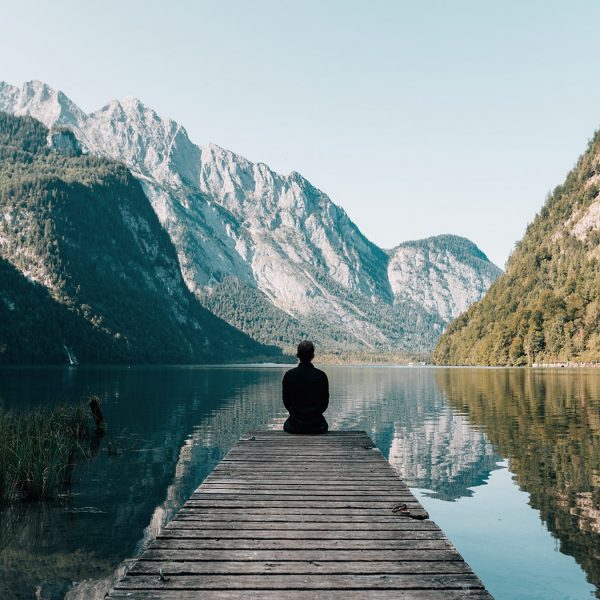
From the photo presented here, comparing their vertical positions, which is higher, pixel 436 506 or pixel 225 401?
pixel 436 506

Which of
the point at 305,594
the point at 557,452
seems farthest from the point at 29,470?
the point at 557,452

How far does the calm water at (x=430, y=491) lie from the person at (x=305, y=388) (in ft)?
18.1

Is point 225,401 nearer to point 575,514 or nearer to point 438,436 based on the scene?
point 438,436

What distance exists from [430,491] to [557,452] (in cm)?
941

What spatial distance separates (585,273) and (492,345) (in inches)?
1443

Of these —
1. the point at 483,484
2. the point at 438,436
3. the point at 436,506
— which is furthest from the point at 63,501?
the point at 438,436

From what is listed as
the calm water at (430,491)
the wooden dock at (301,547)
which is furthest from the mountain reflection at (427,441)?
the wooden dock at (301,547)

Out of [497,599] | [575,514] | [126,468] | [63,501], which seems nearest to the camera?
[497,599]

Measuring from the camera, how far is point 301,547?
31.0ft

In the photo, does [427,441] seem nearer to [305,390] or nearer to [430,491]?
[430,491]

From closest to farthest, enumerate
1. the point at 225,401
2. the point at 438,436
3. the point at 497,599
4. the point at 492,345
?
the point at 497,599 < the point at 438,436 < the point at 225,401 < the point at 492,345

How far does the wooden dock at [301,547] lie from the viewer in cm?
783

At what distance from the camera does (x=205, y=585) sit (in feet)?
26.0

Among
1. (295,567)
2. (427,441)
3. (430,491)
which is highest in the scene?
(295,567)
